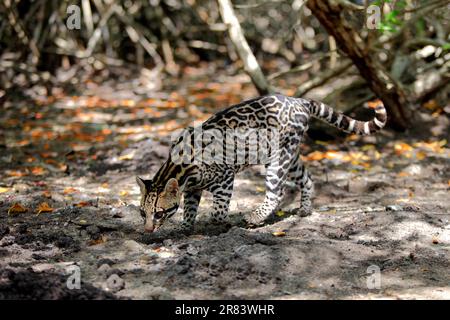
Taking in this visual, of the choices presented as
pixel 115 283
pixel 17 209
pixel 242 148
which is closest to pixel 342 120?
pixel 242 148

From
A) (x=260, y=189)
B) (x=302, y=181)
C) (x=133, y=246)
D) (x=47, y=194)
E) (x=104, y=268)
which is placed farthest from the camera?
(x=260, y=189)

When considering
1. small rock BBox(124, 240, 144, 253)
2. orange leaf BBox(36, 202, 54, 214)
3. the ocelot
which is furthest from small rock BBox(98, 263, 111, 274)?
orange leaf BBox(36, 202, 54, 214)

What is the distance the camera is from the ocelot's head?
18.8ft

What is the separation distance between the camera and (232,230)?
5703mm

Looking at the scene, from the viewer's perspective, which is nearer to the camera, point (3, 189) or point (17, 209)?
point (17, 209)

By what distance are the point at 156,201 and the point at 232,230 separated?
723 millimetres

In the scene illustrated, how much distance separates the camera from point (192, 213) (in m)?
6.34

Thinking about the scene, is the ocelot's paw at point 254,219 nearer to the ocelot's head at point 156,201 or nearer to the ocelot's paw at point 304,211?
the ocelot's paw at point 304,211

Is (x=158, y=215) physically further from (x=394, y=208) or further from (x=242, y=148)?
(x=394, y=208)

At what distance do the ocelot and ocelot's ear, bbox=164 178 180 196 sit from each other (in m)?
0.06
